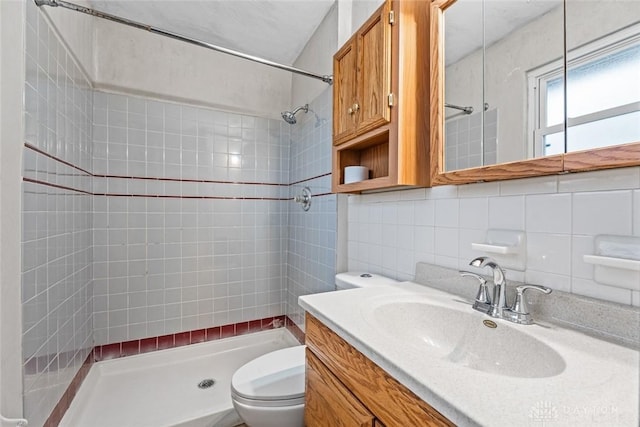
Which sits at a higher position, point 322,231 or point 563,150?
point 563,150

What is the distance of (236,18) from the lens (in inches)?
71.9

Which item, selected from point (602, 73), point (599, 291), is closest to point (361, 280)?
point (599, 291)

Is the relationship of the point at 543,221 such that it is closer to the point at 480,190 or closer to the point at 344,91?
the point at 480,190

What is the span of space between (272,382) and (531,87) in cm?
138

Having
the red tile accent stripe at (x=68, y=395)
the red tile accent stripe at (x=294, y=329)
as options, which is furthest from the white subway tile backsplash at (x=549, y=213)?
the red tile accent stripe at (x=68, y=395)

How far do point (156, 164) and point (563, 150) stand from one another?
219 centimetres

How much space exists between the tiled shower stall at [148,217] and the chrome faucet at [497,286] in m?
0.96

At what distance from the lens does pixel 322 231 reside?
1.80m

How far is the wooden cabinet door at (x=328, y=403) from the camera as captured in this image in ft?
2.20

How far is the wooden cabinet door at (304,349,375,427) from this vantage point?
671 millimetres

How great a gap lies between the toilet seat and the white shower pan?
0.44 meters

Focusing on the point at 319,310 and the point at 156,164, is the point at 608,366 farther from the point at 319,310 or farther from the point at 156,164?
the point at 156,164

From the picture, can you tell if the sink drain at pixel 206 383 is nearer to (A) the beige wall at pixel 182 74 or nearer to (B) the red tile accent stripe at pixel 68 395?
(B) the red tile accent stripe at pixel 68 395

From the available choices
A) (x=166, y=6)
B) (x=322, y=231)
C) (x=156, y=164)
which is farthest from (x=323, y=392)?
(x=166, y=6)
